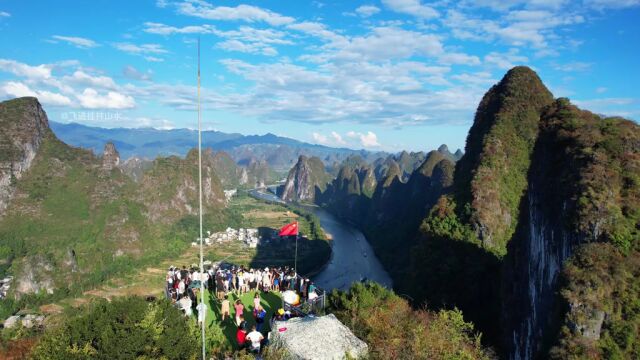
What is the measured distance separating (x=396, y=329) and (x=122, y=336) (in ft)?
23.5

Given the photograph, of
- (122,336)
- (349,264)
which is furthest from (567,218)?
(349,264)

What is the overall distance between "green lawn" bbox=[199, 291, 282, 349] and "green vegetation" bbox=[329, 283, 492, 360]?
2.51 m

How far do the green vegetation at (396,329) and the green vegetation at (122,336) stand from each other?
479 centimetres

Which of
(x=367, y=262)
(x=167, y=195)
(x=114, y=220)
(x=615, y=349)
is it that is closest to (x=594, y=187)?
(x=615, y=349)

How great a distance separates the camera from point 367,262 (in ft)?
251

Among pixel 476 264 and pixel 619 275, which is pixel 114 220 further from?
pixel 619 275

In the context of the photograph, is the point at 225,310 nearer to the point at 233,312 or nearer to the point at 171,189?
the point at 233,312

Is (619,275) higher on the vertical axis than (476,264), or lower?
higher

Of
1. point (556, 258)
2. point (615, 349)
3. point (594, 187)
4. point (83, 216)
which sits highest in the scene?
point (594, 187)

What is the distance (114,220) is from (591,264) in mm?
82980

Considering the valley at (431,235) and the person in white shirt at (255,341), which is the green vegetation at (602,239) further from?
the person in white shirt at (255,341)

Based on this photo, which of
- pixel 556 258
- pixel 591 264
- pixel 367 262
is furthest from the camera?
pixel 367 262

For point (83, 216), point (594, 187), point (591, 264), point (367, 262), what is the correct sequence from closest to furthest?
1. point (591, 264)
2. point (594, 187)
3. point (367, 262)
4. point (83, 216)

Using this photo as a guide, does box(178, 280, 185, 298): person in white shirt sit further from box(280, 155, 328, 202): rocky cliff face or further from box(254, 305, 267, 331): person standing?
box(280, 155, 328, 202): rocky cliff face
